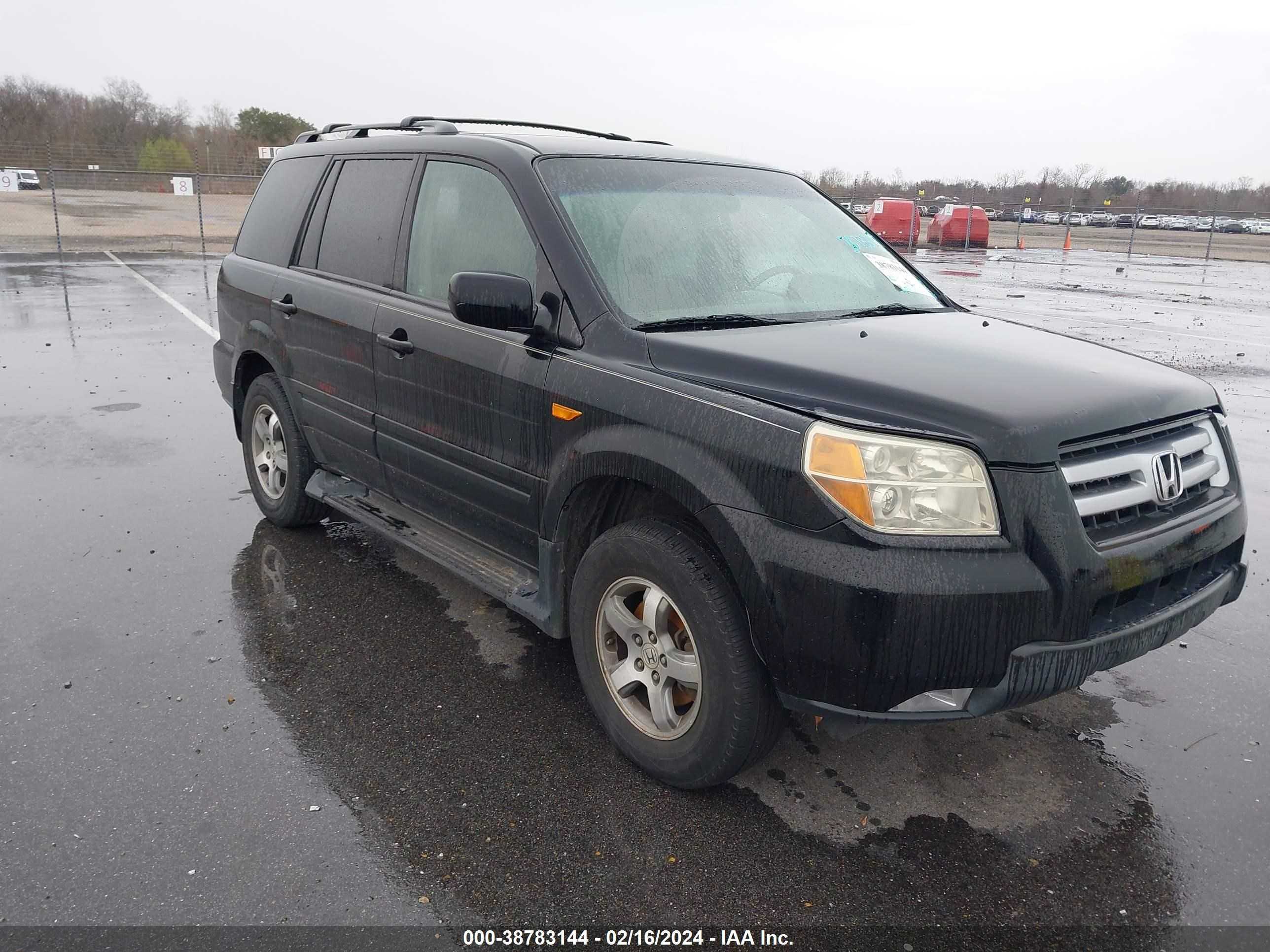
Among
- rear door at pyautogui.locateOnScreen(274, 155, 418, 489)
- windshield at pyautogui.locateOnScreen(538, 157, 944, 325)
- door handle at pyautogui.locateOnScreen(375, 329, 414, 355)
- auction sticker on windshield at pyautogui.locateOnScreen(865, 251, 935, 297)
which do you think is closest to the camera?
windshield at pyautogui.locateOnScreen(538, 157, 944, 325)

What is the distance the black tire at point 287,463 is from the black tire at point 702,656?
240cm

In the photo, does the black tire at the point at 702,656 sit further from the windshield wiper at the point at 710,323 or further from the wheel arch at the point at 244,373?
the wheel arch at the point at 244,373

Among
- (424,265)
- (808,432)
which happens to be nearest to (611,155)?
(424,265)

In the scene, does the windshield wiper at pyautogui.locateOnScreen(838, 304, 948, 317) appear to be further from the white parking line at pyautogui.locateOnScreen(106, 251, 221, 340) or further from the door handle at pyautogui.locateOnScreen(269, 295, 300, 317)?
the white parking line at pyautogui.locateOnScreen(106, 251, 221, 340)

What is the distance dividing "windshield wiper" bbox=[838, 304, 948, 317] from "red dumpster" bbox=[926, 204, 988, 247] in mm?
31201

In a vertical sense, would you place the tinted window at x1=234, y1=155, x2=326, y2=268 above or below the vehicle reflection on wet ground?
above

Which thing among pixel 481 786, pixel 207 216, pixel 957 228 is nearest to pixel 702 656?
pixel 481 786

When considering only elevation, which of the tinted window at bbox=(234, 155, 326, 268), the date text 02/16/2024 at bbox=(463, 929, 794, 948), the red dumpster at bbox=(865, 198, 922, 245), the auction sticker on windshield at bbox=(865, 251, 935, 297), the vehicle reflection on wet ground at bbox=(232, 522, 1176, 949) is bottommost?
the date text 02/16/2024 at bbox=(463, 929, 794, 948)

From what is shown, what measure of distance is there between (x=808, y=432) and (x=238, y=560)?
3.42m

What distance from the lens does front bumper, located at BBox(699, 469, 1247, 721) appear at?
2.48 m

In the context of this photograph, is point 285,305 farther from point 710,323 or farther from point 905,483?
point 905,483

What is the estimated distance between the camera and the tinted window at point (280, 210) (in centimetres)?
503

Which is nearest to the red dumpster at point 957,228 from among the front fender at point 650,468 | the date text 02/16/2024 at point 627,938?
the front fender at point 650,468

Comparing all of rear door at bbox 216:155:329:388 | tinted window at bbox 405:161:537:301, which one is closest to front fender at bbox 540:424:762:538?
tinted window at bbox 405:161:537:301
